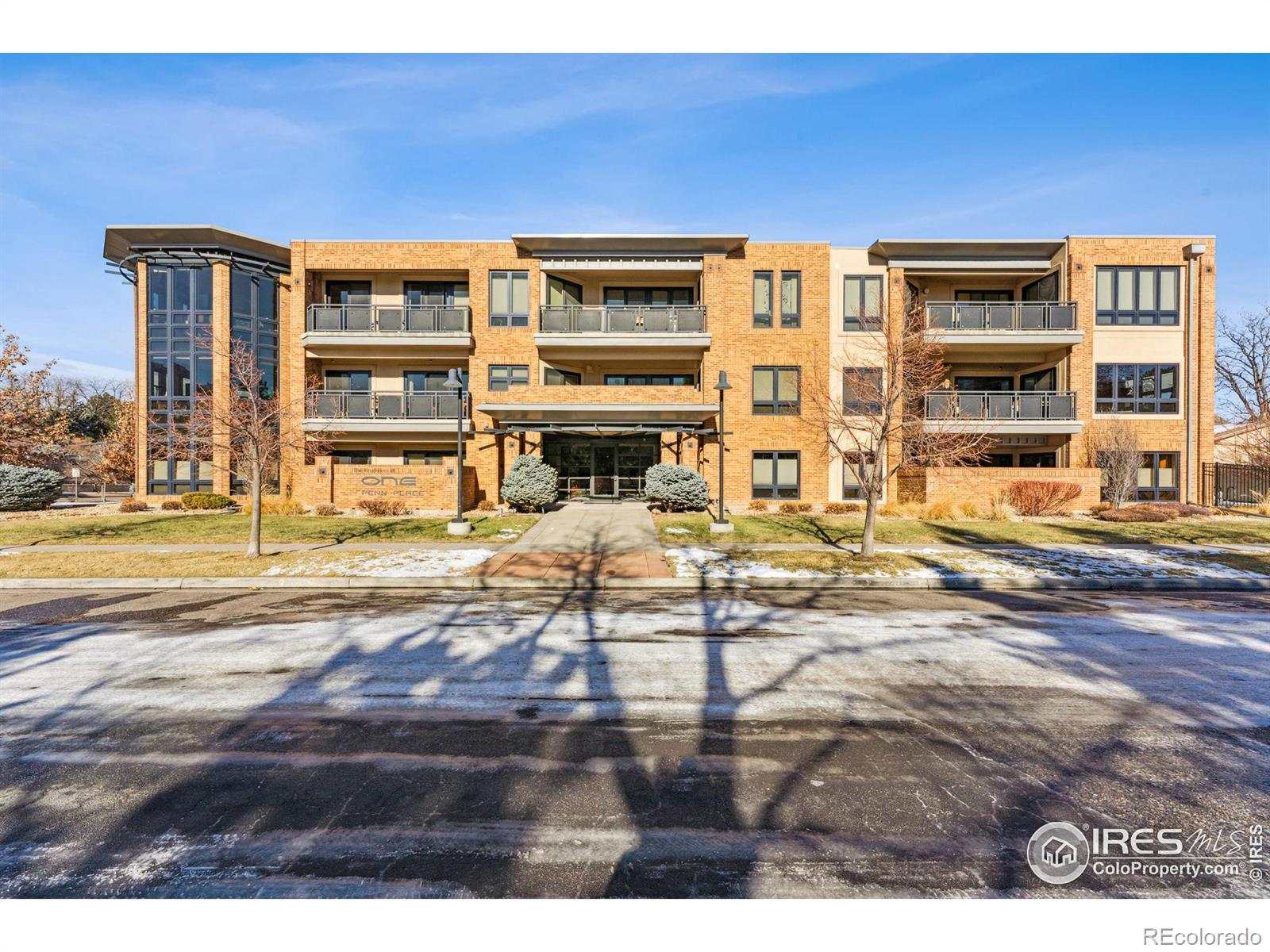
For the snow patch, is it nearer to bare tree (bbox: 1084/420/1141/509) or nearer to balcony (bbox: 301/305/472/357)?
balcony (bbox: 301/305/472/357)

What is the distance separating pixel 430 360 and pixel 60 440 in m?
16.3

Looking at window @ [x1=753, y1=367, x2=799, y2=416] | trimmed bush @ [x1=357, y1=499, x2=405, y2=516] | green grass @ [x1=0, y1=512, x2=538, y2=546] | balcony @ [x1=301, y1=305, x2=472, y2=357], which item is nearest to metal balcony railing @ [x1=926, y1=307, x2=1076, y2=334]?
window @ [x1=753, y1=367, x2=799, y2=416]

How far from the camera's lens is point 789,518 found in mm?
19953

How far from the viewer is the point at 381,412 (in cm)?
2483

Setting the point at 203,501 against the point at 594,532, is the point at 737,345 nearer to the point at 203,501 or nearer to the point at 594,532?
the point at 594,532

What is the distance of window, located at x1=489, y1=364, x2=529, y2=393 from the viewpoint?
24.8m

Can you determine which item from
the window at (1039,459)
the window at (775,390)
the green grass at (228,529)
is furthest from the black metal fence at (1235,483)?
the green grass at (228,529)

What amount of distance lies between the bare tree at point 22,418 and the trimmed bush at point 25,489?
101 inches

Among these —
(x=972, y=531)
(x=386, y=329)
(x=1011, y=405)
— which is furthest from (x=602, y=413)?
(x=1011, y=405)

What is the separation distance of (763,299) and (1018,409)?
11.4m

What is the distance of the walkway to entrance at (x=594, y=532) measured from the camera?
14.9 meters

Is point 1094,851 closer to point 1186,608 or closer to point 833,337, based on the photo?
point 1186,608

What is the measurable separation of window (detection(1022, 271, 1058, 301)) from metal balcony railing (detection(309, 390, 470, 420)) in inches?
1014

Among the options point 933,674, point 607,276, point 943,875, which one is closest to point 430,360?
point 607,276
